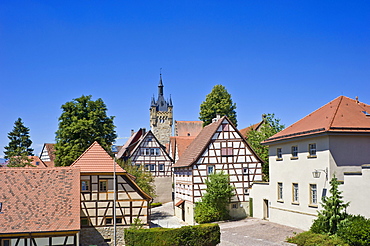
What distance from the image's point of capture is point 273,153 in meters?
33.2

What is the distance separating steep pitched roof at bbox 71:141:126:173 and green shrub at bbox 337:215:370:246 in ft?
46.5

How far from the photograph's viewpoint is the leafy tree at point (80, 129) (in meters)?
44.7

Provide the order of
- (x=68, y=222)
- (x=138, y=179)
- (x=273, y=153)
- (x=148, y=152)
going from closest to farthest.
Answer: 1. (x=68, y=222)
2. (x=273, y=153)
3. (x=138, y=179)
4. (x=148, y=152)

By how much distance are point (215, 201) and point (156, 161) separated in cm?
1991

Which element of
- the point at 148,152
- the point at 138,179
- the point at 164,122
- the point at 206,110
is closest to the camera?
the point at 138,179

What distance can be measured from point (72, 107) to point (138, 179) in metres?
10.5

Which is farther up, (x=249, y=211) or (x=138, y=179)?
(x=138, y=179)

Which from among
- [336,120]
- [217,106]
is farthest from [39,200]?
[217,106]

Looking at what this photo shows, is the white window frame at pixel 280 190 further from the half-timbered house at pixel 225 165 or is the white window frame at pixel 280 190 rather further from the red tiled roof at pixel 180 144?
the red tiled roof at pixel 180 144

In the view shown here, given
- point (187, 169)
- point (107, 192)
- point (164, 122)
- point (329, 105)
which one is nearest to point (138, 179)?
point (187, 169)

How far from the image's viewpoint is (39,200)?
26391mm

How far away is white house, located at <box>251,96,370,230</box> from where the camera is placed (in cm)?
2573

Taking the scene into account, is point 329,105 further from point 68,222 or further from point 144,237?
point 68,222

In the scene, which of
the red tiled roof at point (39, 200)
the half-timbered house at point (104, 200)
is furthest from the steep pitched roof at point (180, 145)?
the red tiled roof at point (39, 200)
